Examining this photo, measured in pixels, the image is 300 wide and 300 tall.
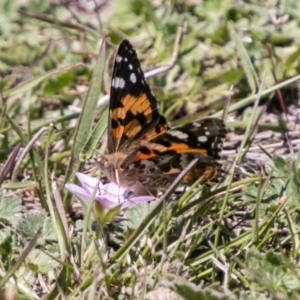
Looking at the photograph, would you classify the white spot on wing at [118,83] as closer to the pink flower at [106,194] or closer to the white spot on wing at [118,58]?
the white spot on wing at [118,58]

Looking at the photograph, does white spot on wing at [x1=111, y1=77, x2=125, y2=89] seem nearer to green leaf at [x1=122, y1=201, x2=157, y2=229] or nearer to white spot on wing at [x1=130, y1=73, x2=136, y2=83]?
→ white spot on wing at [x1=130, y1=73, x2=136, y2=83]

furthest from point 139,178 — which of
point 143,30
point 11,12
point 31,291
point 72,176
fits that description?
point 11,12

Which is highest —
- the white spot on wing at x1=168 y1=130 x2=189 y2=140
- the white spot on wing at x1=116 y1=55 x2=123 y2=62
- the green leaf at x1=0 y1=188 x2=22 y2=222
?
the white spot on wing at x1=116 y1=55 x2=123 y2=62

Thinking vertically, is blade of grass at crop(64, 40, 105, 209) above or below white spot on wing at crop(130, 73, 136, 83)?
below

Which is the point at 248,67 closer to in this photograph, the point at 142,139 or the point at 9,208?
the point at 142,139

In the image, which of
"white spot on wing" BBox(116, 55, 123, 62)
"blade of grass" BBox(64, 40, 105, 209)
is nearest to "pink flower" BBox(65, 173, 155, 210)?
"blade of grass" BBox(64, 40, 105, 209)

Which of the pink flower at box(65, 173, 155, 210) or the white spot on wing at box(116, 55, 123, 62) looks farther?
the white spot on wing at box(116, 55, 123, 62)

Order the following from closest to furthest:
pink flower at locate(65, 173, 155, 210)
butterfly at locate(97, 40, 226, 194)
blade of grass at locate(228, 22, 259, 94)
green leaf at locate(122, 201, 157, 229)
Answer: pink flower at locate(65, 173, 155, 210)
green leaf at locate(122, 201, 157, 229)
butterfly at locate(97, 40, 226, 194)
blade of grass at locate(228, 22, 259, 94)

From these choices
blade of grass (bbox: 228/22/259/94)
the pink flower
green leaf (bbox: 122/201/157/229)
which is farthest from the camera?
blade of grass (bbox: 228/22/259/94)

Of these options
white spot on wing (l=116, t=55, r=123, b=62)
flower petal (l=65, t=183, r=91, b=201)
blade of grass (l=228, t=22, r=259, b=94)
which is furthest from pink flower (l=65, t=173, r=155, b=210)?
blade of grass (l=228, t=22, r=259, b=94)

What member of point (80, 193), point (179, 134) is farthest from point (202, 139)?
point (80, 193)
